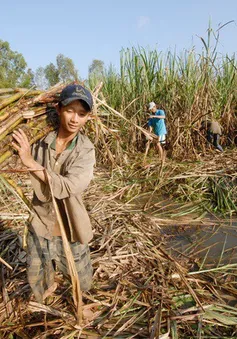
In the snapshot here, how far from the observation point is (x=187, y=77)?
18.2 ft

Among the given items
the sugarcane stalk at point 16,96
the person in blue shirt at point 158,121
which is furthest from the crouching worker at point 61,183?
the person in blue shirt at point 158,121

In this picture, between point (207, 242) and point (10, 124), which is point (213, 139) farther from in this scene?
point (10, 124)

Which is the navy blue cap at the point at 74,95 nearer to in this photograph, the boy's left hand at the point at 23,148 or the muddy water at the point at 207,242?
the boy's left hand at the point at 23,148

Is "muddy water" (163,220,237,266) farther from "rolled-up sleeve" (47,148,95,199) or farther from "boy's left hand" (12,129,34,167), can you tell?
"boy's left hand" (12,129,34,167)

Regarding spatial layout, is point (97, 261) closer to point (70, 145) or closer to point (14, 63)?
point (70, 145)

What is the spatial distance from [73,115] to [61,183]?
34 cm

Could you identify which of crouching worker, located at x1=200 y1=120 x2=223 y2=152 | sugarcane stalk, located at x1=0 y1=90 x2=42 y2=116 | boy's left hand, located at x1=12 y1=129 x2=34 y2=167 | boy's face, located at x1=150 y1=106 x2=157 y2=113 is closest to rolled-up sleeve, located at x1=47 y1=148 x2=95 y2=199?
boy's left hand, located at x1=12 y1=129 x2=34 y2=167

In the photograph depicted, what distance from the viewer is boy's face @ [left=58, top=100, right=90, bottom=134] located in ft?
4.51

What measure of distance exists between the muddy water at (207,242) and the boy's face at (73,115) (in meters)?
1.55

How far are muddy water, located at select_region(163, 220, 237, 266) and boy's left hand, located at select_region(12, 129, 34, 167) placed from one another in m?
1.65

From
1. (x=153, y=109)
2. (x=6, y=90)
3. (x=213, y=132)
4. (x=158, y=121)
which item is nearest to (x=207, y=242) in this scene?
(x=6, y=90)

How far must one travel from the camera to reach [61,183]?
4.25 feet

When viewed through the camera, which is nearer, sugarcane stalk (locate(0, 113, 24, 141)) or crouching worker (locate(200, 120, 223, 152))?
sugarcane stalk (locate(0, 113, 24, 141))

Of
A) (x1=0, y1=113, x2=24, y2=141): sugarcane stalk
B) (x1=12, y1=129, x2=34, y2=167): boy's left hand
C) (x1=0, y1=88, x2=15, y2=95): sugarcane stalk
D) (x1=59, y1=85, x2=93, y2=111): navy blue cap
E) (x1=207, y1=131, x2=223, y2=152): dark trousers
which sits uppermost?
(x1=0, y1=88, x2=15, y2=95): sugarcane stalk
